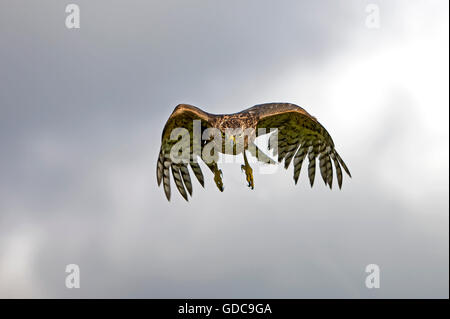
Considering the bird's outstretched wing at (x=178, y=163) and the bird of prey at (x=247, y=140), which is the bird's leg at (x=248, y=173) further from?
the bird's outstretched wing at (x=178, y=163)

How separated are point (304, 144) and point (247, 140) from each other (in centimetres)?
227

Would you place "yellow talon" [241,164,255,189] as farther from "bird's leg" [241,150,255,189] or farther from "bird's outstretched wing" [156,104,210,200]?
"bird's outstretched wing" [156,104,210,200]

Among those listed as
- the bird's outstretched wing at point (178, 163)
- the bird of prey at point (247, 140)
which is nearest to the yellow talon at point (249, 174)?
the bird of prey at point (247, 140)

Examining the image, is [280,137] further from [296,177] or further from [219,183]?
[219,183]

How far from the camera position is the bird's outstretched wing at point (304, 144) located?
17.0 meters

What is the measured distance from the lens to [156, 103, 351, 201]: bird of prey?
1596cm

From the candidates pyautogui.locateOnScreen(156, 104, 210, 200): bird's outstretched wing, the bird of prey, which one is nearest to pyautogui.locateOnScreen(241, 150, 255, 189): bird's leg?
the bird of prey
